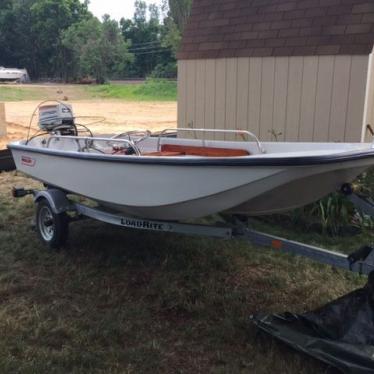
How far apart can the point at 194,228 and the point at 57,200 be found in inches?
64.5

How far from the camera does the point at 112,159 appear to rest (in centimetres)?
406

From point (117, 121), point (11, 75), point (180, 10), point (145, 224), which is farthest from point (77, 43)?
A: point (145, 224)

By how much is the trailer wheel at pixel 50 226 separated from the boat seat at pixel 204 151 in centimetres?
128

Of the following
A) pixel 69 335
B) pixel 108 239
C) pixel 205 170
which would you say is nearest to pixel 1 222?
pixel 108 239

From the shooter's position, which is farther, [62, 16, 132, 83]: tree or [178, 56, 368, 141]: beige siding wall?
[62, 16, 132, 83]: tree

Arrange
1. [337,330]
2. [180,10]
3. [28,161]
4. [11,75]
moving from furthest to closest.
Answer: [11,75] < [180,10] < [28,161] < [337,330]

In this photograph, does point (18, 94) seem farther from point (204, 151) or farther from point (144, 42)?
point (144, 42)

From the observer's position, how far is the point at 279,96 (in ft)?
21.4

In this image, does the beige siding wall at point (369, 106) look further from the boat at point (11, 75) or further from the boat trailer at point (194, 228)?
the boat at point (11, 75)

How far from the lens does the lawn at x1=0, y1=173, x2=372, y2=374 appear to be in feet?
10.5

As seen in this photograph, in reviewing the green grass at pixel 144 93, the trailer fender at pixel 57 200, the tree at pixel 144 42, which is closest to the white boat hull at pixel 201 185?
the trailer fender at pixel 57 200

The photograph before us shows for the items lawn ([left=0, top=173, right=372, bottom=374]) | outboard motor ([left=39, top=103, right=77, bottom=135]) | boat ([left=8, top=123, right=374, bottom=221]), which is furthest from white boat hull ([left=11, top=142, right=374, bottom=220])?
outboard motor ([left=39, top=103, right=77, bottom=135])

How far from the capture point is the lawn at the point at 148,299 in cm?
320

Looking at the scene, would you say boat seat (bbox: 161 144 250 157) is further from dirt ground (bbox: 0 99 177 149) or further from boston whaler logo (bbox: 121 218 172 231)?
dirt ground (bbox: 0 99 177 149)
